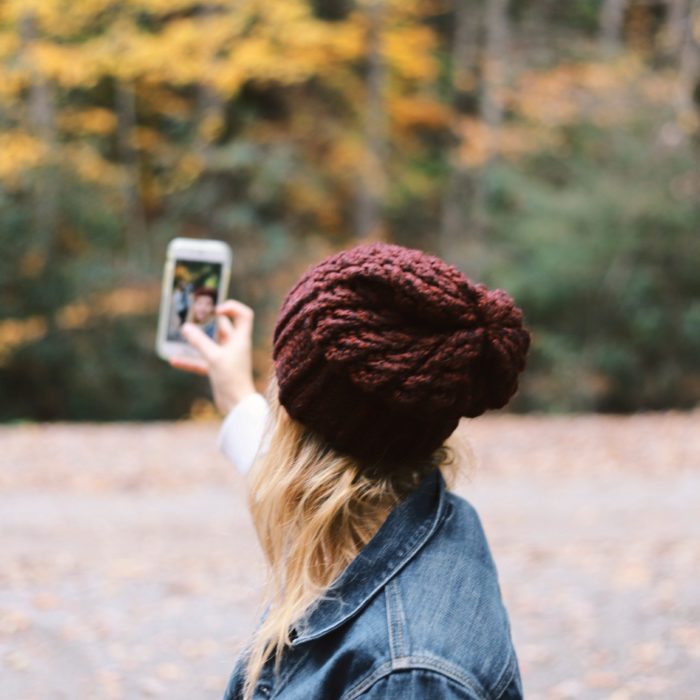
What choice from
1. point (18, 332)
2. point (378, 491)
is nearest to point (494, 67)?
point (18, 332)

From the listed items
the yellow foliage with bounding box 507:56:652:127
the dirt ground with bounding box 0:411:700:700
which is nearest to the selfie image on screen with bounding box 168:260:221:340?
the dirt ground with bounding box 0:411:700:700

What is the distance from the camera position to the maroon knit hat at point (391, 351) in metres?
1.34

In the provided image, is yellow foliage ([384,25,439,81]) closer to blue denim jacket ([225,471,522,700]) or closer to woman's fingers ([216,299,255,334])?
woman's fingers ([216,299,255,334])

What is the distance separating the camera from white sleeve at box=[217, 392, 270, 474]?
2.07 m

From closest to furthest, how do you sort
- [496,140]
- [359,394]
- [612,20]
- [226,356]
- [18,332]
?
[359,394] → [226,356] → [18,332] → [496,140] → [612,20]

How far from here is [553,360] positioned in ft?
51.9

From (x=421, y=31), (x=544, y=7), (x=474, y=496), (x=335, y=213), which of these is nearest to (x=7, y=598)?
(x=474, y=496)

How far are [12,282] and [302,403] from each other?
603 inches

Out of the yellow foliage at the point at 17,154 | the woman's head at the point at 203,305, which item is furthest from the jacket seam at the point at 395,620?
the yellow foliage at the point at 17,154

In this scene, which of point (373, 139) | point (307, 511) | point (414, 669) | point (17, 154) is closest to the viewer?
point (414, 669)

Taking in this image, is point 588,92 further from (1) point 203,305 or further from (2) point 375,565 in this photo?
(2) point 375,565

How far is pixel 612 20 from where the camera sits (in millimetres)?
21984

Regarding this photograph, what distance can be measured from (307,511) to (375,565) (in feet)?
0.54

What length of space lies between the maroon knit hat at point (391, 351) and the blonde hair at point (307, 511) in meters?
0.04
